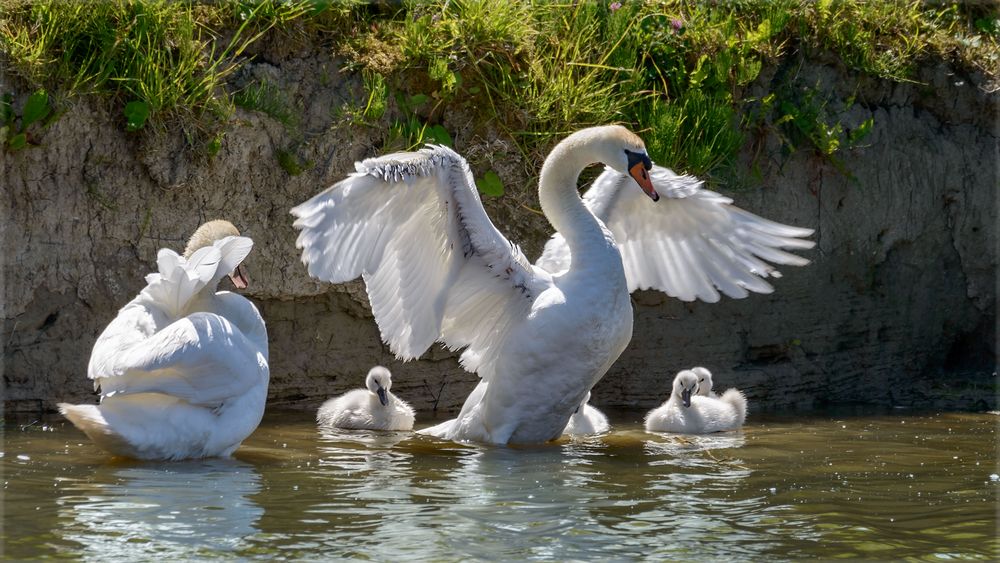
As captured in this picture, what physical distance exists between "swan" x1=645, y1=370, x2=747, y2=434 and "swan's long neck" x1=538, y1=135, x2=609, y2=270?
1.19 metres

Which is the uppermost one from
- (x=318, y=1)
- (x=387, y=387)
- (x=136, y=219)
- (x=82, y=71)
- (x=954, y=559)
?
(x=318, y=1)

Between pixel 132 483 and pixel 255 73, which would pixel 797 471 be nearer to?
pixel 132 483

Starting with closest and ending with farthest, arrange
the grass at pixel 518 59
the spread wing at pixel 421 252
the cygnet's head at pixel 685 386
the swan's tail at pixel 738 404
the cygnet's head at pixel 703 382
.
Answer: the spread wing at pixel 421 252 → the cygnet's head at pixel 685 386 → the swan's tail at pixel 738 404 → the grass at pixel 518 59 → the cygnet's head at pixel 703 382

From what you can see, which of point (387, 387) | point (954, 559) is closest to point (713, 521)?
point (954, 559)

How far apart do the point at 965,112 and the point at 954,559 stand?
19.5ft

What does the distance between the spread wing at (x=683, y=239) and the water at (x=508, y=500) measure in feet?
3.13

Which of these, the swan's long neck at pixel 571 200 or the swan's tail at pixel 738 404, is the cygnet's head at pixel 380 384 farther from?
the swan's tail at pixel 738 404

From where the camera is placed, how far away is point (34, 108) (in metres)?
6.95

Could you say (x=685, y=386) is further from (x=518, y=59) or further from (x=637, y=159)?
(x=518, y=59)

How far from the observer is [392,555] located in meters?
3.95

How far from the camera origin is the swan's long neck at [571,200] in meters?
6.14

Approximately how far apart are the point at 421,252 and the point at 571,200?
79 centimetres

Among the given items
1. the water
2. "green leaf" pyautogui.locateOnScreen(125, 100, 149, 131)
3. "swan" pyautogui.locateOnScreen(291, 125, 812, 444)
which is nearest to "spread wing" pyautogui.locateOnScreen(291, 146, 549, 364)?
"swan" pyautogui.locateOnScreen(291, 125, 812, 444)

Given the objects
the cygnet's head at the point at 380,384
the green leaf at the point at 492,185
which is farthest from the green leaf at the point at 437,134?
the cygnet's head at the point at 380,384
